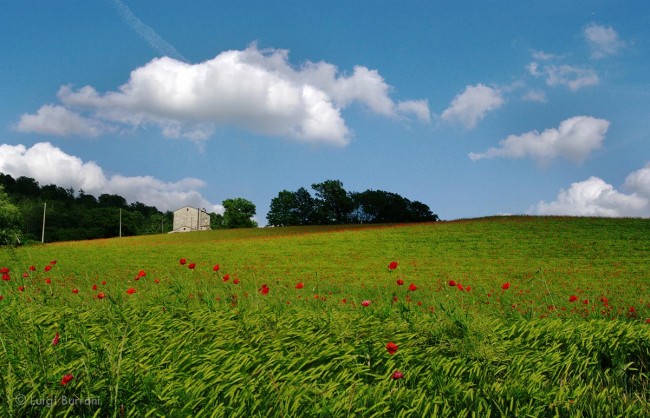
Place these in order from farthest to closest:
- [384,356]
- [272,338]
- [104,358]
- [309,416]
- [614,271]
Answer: [614,271], [272,338], [384,356], [104,358], [309,416]

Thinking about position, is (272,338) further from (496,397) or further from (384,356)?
(496,397)

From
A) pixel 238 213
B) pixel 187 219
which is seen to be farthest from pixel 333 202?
pixel 187 219

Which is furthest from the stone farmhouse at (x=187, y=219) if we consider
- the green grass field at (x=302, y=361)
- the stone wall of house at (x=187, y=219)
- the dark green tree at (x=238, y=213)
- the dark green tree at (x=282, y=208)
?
the green grass field at (x=302, y=361)

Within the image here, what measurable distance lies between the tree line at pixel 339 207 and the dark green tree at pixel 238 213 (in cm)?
1160

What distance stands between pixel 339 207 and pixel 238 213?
22920 mm

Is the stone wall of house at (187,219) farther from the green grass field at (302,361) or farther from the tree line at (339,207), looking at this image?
the green grass field at (302,361)

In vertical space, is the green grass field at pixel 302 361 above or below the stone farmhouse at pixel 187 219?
below

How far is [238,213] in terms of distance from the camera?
310 feet

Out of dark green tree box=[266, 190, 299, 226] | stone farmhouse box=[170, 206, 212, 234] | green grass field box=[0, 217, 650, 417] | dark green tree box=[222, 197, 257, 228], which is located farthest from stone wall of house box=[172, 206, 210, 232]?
green grass field box=[0, 217, 650, 417]

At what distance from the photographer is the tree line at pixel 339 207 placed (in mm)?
80250

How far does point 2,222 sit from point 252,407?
52.9 m

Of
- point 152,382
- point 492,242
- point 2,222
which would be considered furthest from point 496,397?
point 2,222

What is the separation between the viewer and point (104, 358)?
4.36 meters

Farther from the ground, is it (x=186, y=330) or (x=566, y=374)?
(x=186, y=330)
